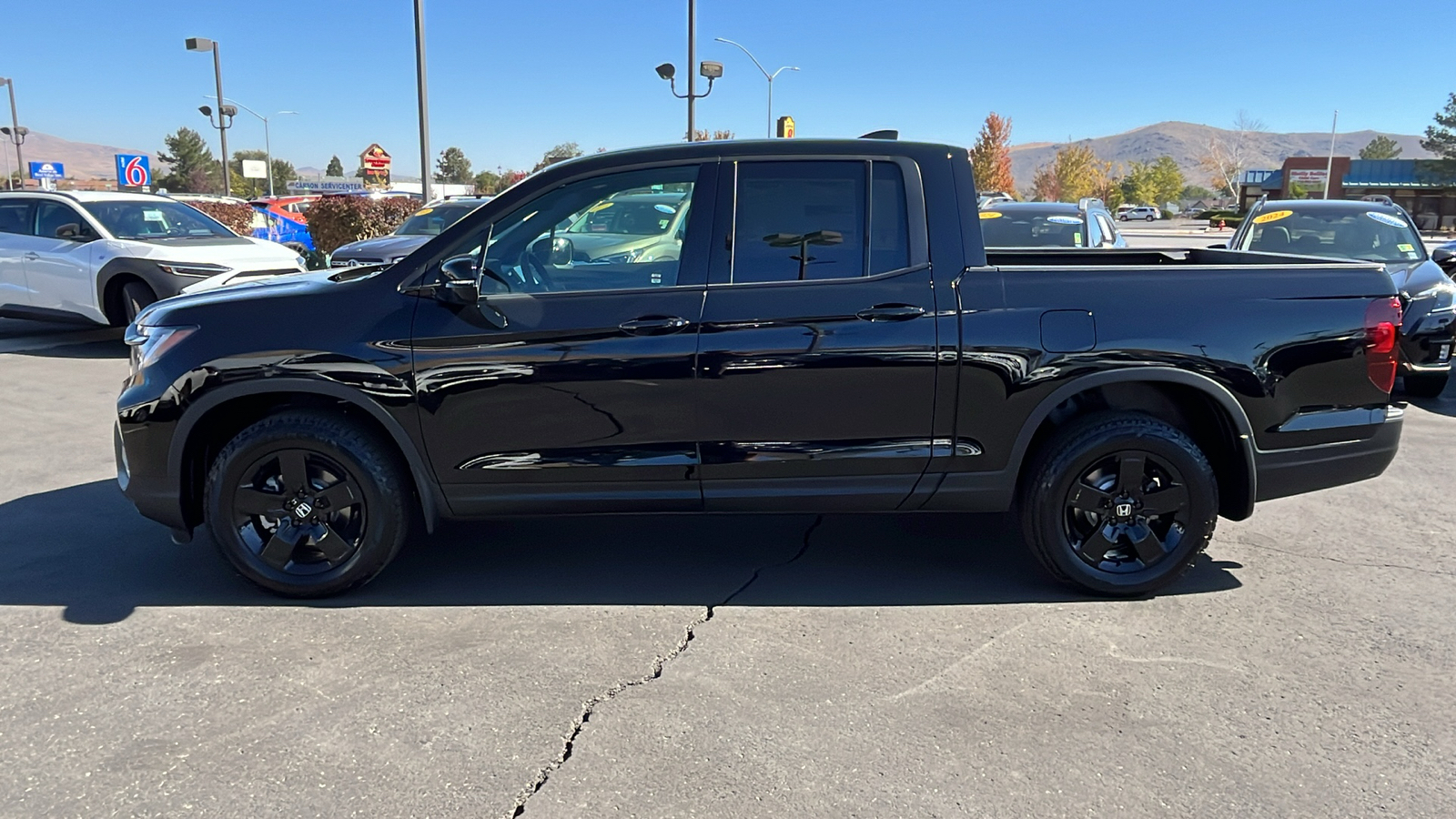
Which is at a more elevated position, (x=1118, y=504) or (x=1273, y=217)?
(x=1273, y=217)

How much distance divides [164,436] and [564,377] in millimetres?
1637

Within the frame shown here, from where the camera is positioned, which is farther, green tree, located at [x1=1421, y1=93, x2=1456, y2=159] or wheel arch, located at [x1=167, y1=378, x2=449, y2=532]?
green tree, located at [x1=1421, y1=93, x2=1456, y2=159]

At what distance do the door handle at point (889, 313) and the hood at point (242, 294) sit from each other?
1.98m

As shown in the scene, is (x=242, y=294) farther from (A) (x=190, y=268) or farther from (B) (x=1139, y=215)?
(B) (x=1139, y=215)

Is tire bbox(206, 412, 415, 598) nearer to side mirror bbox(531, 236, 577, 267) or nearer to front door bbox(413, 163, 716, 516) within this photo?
front door bbox(413, 163, 716, 516)

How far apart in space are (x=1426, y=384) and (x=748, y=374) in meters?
7.13

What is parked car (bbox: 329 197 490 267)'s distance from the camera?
526 inches

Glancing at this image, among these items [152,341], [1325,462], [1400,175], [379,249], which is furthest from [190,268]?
[1400,175]

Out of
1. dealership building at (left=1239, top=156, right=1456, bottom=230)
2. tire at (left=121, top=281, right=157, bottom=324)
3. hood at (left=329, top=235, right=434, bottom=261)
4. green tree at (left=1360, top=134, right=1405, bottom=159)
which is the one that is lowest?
tire at (left=121, top=281, right=157, bottom=324)

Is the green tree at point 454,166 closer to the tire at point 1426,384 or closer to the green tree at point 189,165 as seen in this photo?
the green tree at point 189,165

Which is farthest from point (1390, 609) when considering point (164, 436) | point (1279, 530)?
point (164, 436)

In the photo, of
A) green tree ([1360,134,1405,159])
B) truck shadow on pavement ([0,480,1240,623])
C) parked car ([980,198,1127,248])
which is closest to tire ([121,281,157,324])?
truck shadow on pavement ([0,480,1240,623])

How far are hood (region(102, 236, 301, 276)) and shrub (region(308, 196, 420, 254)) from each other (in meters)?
8.97

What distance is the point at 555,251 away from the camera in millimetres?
4207
